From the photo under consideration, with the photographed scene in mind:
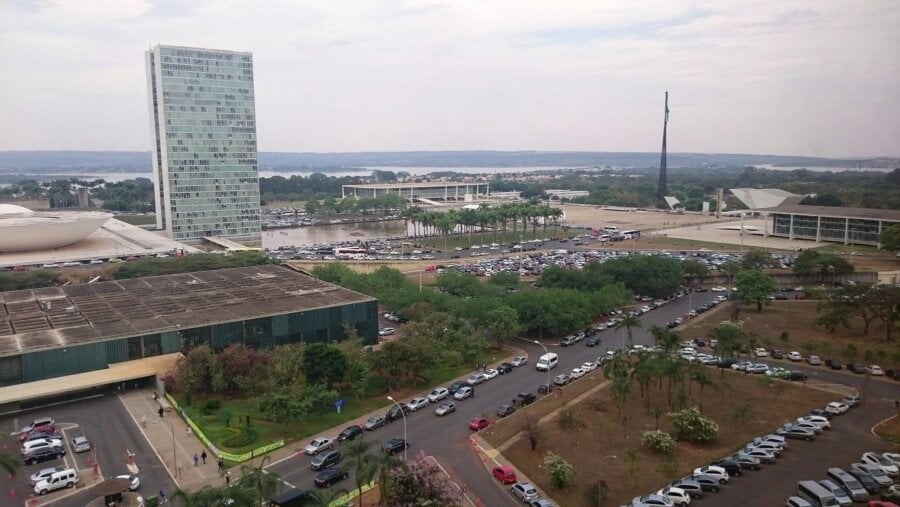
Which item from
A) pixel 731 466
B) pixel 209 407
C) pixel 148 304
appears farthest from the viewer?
pixel 148 304

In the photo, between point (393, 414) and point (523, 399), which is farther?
point (523, 399)

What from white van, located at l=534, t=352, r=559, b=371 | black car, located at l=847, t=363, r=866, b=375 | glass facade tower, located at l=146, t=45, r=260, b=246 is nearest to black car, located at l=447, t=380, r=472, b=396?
white van, located at l=534, t=352, r=559, b=371

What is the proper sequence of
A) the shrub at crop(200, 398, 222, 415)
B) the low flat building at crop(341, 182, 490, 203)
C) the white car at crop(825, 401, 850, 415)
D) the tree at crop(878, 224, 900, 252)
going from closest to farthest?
the white car at crop(825, 401, 850, 415) → the shrub at crop(200, 398, 222, 415) → the tree at crop(878, 224, 900, 252) → the low flat building at crop(341, 182, 490, 203)

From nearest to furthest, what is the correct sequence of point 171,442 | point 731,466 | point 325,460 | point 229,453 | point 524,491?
Result: point 524,491
point 731,466
point 325,460
point 229,453
point 171,442

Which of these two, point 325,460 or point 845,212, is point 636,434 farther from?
point 845,212

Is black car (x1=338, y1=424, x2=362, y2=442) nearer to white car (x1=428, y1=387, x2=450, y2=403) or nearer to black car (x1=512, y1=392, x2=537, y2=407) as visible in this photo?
white car (x1=428, y1=387, x2=450, y2=403)

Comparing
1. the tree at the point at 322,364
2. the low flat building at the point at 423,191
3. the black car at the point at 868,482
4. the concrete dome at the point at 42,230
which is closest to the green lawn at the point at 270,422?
the tree at the point at 322,364

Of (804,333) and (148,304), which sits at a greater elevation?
(148,304)

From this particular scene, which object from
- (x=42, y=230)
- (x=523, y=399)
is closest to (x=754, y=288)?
(x=523, y=399)
